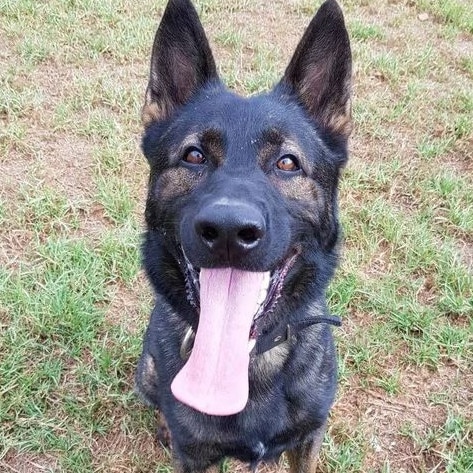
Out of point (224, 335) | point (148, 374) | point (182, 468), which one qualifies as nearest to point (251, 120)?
point (224, 335)

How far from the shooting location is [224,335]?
2.07 metres

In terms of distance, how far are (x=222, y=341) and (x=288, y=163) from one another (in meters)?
0.69

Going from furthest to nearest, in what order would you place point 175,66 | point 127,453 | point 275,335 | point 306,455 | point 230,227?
point 127,453, point 306,455, point 175,66, point 275,335, point 230,227

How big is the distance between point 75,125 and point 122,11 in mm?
1876

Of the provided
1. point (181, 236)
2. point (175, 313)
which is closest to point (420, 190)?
point (175, 313)

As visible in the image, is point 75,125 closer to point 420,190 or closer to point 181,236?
point 420,190

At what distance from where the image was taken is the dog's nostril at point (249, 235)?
181 cm

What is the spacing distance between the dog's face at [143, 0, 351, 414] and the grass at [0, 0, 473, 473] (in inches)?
42.5

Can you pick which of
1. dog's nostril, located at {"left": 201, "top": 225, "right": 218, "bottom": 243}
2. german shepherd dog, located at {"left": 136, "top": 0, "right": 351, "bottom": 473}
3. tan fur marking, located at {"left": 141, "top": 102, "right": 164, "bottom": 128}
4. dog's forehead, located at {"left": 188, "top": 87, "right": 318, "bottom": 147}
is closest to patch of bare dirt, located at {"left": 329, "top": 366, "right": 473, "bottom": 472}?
german shepherd dog, located at {"left": 136, "top": 0, "right": 351, "bottom": 473}

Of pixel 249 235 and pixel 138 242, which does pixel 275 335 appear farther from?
pixel 138 242

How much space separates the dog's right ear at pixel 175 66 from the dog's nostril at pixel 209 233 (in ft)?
2.84

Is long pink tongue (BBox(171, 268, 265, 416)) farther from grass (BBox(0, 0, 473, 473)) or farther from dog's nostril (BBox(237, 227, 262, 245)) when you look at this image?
grass (BBox(0, 0, 473, 473))

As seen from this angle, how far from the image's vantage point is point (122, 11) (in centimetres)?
593

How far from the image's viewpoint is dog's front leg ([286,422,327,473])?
261 cm
